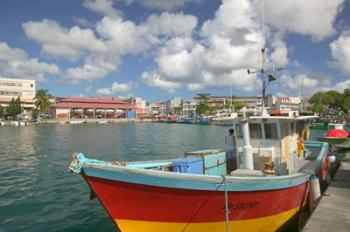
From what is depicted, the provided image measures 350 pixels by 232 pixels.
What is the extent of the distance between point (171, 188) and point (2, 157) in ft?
89.8

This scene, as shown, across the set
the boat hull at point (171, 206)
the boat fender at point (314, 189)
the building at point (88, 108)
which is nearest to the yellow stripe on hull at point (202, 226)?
the boat hull at point (171, 206)

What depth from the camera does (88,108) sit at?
164 meters

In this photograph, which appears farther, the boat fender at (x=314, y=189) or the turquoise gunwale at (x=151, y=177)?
the boat fender at (x=314, y=189)

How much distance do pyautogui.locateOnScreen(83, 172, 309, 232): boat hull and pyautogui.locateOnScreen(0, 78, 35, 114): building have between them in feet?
483

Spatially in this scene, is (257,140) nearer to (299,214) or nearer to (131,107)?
(299,214)

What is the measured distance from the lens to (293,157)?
13492 millimetres

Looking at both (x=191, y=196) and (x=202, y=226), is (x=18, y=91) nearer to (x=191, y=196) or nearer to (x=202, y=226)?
(x=202, y=226)

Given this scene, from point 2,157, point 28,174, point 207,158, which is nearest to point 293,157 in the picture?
point 207,158

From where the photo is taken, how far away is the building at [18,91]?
14616cm

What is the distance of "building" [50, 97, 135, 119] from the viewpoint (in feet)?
499

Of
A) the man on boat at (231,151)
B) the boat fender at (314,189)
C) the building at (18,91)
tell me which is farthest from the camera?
the building at (18,91)

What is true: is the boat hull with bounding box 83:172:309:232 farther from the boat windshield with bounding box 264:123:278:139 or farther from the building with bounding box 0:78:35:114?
the building with bounding box 0:78:35:114

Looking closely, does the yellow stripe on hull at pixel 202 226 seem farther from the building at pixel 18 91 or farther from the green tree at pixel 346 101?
the building at pixel 18 91

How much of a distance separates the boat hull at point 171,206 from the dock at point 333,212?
1.78 m
